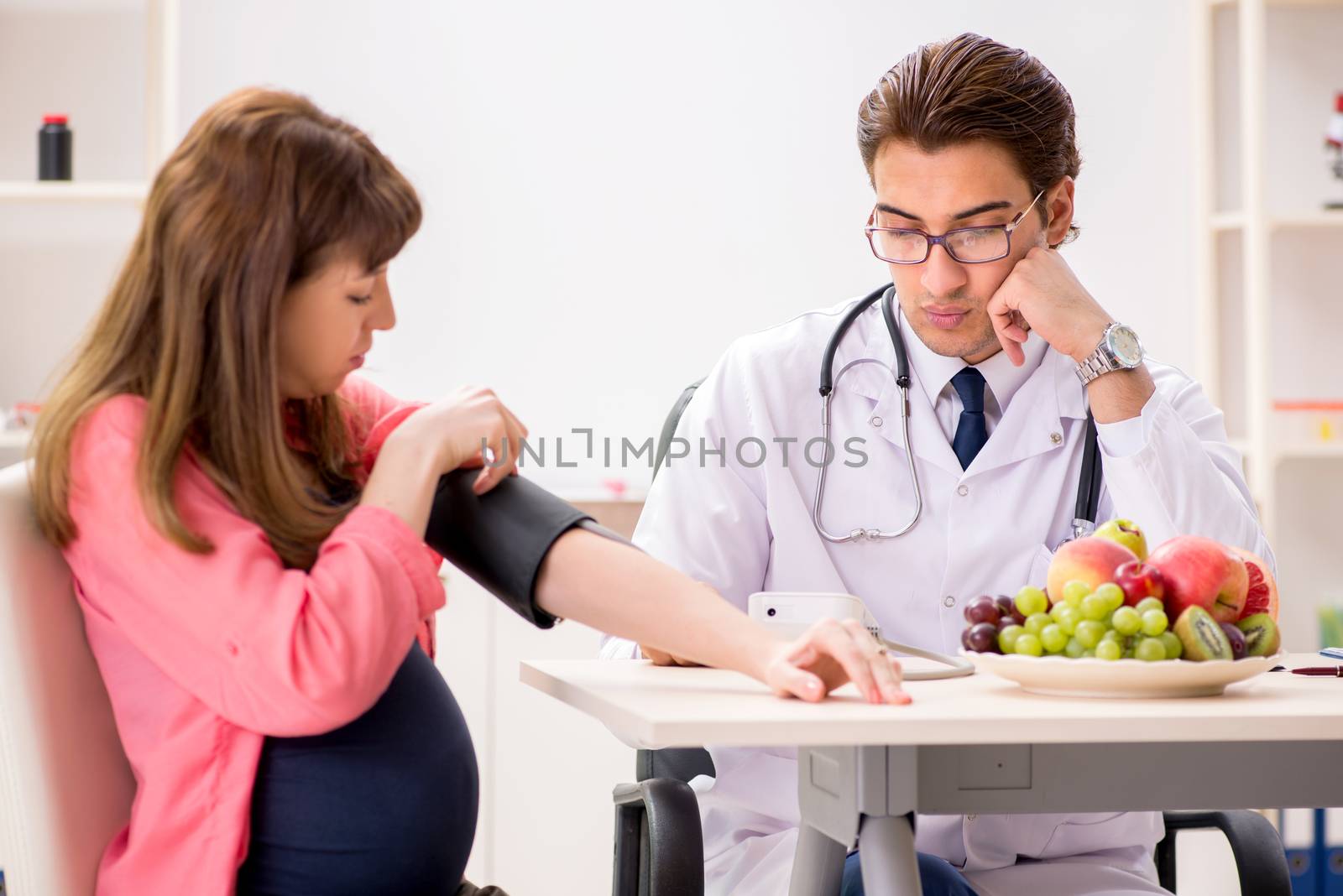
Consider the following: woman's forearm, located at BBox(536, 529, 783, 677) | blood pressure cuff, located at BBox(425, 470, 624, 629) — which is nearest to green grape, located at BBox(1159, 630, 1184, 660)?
woman's forearm, located at BBox(536, 529, 783, 677)

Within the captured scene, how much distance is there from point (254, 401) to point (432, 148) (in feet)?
6.74

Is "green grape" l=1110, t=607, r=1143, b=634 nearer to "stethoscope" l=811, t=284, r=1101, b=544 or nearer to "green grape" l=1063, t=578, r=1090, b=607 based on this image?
"green grape" l=1063, t=578, r=1090, b=607

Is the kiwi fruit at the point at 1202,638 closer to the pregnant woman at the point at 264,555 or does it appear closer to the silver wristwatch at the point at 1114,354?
the pregnant woman at the point at 264,555

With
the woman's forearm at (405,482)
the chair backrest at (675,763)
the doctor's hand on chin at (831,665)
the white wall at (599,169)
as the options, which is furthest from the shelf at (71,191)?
the doctor's hand on chin at (831,665)

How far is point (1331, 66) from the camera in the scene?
320 cm

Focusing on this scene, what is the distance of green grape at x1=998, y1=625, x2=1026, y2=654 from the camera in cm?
111

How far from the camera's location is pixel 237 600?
101 centimetres

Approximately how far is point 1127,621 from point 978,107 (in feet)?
2.79

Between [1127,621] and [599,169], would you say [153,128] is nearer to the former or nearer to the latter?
[599,169]

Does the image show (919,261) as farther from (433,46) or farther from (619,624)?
(433,46)

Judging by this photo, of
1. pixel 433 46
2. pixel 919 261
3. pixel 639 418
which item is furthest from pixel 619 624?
pixel 433 46

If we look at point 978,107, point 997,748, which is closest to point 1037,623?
point 997,748

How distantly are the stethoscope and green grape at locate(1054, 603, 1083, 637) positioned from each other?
564 mm

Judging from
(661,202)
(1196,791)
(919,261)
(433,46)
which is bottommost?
(1196,791)
